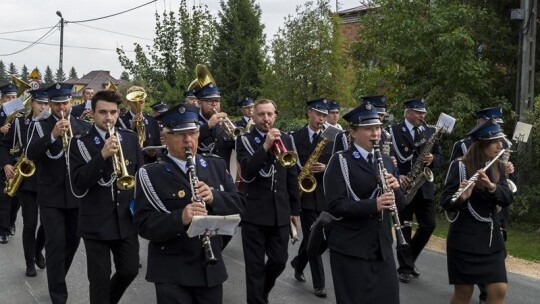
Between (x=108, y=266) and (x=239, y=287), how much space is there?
Answer: 8.34 feet

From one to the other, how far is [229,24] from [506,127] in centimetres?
2025

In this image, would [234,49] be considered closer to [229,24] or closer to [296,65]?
[229,24]

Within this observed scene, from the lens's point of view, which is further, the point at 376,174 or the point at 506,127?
the point at 506,127

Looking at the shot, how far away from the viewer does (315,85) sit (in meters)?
20.6

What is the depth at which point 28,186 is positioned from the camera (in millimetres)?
8430

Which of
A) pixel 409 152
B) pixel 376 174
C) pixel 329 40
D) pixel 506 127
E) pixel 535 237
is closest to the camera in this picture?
pixel 376 174

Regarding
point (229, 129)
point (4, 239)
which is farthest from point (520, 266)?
point (4, 239)

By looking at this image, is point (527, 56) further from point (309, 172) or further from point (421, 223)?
point (309, 172)

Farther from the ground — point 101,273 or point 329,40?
point 329,40

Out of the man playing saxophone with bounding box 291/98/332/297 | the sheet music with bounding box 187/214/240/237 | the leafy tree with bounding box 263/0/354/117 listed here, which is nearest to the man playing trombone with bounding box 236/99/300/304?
the man playing saxophone with bounding box 291/98/332/297

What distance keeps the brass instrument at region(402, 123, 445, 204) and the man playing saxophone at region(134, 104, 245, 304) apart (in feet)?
14.5

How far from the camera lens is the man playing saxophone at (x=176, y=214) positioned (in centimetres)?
434

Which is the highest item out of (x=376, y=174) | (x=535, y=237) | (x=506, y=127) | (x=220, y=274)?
(x=376, y=174)

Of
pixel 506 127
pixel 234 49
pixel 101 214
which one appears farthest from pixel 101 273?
pixel 234 49
